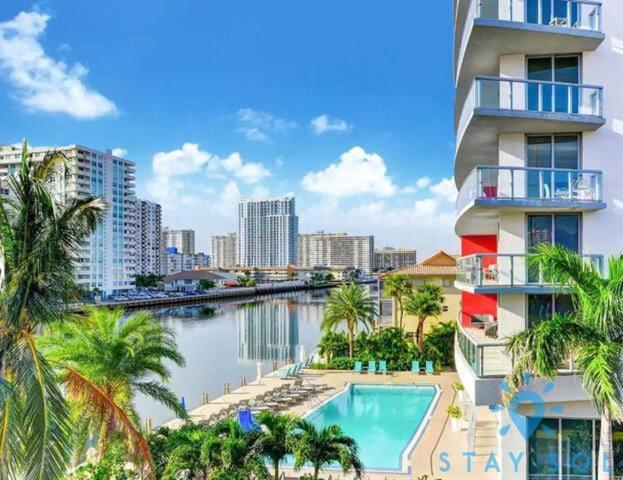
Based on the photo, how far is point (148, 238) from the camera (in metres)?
170

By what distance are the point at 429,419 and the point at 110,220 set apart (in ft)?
388

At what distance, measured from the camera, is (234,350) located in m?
49.2

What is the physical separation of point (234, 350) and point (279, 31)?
89.6 ft

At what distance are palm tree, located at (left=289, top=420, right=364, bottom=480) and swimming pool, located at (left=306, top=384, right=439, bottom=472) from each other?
471 centimetres

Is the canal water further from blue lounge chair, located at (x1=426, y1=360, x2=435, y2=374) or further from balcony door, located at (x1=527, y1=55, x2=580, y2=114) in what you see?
balcony door, located at (x1=527, y1=55, x2=580, y2=114)

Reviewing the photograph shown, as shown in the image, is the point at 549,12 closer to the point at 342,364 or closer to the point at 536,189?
the point at 536,189

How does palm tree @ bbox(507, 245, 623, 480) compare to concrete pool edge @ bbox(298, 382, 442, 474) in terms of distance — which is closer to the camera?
palm tree @ bbox(507, 245, 623, 480)

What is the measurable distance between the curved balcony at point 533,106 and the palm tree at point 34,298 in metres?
9.10

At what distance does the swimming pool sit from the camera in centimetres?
1802

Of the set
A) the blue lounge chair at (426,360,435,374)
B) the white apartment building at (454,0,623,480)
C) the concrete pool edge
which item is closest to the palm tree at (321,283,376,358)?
the blue lounge chair at (426,360,435,374)

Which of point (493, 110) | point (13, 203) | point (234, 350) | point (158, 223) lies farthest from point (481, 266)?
point (158, 223)

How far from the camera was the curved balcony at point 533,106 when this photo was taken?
13.0 m

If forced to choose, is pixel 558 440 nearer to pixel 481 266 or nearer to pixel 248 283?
pixel 481 266

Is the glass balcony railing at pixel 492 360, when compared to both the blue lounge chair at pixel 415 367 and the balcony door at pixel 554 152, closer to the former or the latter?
the balcony door at pixel 554 152
